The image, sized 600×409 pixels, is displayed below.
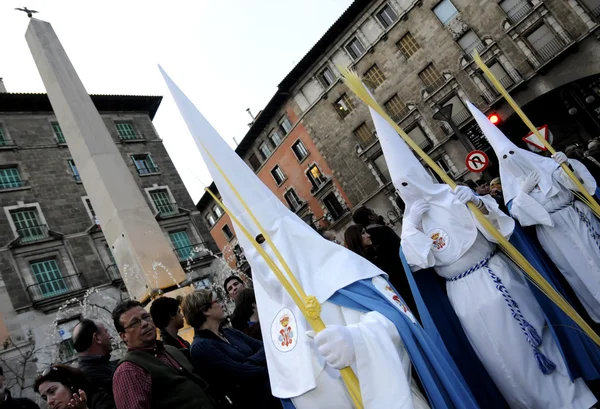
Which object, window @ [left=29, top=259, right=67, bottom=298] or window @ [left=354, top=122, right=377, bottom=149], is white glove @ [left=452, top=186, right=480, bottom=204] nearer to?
window @ [left=29, top=259, right=67, bottom=298]

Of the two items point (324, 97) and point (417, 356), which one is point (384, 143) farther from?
point (324, 97)

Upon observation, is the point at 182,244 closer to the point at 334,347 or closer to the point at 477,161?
the point at 477,161

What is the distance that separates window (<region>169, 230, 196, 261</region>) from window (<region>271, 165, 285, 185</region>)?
13.1 metres

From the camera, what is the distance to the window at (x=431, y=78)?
26953 mm

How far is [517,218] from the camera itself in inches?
206

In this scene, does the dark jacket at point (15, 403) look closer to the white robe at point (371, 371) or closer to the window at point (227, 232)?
the white robe at point (371, 371)

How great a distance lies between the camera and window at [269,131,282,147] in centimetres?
3588

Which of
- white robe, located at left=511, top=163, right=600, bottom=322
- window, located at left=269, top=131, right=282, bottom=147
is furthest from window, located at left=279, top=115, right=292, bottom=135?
white robe, located at left=511, top=163, right=600, bottom=322

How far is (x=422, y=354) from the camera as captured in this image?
240 cm

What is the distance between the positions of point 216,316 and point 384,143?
2347mm

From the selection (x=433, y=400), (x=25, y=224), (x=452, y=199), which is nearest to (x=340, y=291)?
(x=433, y=400)

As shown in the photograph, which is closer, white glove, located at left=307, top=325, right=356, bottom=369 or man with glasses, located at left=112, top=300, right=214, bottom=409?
white glove, located at left=307, top=325, right=356, bottom=369

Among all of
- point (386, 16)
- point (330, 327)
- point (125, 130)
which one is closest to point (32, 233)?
point (125, 130)

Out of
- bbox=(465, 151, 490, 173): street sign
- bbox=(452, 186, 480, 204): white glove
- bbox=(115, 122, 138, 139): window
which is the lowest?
bbox=(452, 186, 480, 204): white glove
